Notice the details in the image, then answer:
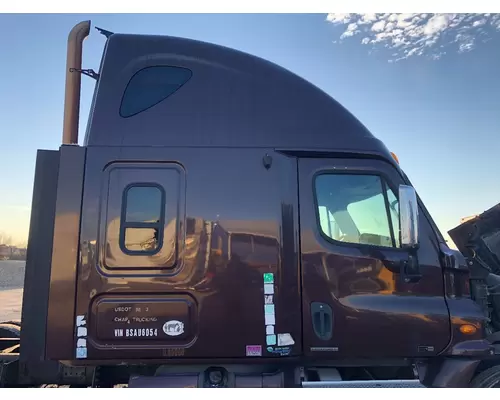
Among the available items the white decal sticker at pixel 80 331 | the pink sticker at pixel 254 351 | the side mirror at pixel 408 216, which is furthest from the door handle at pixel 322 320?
the white decal sticker at pixel 80 331

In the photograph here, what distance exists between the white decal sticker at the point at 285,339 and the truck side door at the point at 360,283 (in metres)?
0.11

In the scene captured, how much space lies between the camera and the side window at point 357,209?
337cm

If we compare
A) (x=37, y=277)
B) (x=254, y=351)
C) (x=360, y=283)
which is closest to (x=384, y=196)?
(x=360, y=283)

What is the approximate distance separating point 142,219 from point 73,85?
5.06 feet

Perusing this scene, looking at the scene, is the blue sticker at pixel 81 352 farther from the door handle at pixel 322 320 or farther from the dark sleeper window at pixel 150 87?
the dark sleeper window at pixel 150 87

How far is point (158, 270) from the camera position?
3.10 meters

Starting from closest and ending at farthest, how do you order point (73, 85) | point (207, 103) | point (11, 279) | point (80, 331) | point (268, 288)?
point (80, 331)
point (268, 288)
point (207, 103)
point (73, 85)
point (11, 279)

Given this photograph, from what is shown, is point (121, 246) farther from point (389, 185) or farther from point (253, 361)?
point (389, 185)

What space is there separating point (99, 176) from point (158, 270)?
0.83m

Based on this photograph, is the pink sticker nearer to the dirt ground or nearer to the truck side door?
the truck side door

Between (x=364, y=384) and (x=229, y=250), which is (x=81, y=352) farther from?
(x=364, y=384)

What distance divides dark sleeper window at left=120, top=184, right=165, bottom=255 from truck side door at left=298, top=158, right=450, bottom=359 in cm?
108

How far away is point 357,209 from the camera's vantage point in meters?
3.48

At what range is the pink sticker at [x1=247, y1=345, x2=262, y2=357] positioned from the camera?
3107 mm
